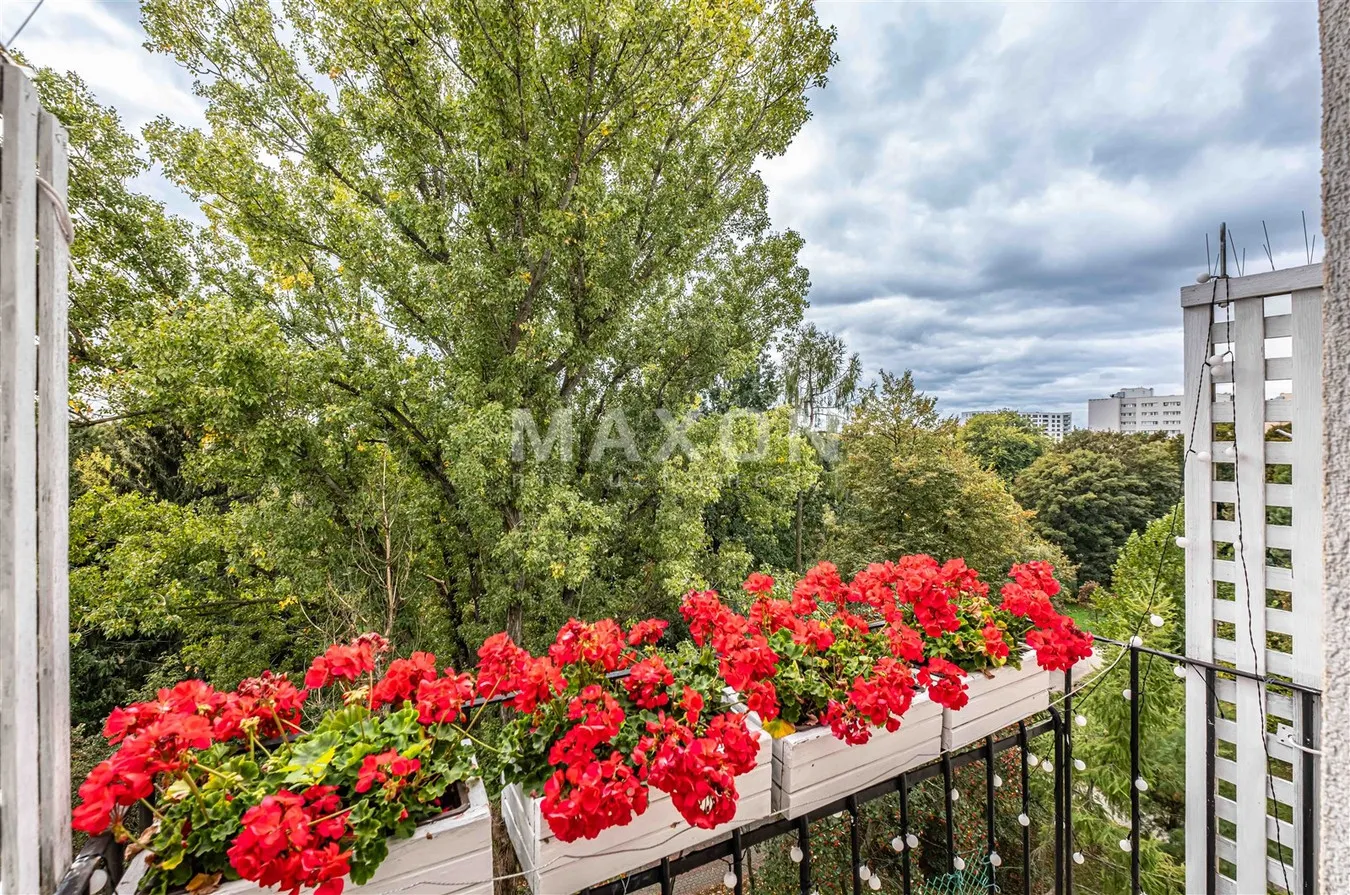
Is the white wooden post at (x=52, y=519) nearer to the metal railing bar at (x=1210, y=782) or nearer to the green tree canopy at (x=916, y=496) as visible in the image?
the metal railing bar at (x=1210, y=782)

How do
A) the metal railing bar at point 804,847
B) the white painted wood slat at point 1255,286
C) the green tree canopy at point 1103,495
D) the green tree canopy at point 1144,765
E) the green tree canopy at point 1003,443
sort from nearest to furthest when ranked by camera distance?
the metal railing bar at point 804,847 → the white painted wood slat at point 1255,286 → the green tree canopy at point 1144,765 → the green tree canopy at point 1103,495 → the green tree canopy at point 1003,443

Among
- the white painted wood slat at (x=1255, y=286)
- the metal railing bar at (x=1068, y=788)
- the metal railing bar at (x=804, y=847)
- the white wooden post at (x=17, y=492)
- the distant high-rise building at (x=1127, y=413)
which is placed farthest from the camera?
the distant high-rise building at (x=1127, y=413)

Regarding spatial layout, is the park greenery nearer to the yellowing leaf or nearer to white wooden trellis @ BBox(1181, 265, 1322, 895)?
the yellowing leaf

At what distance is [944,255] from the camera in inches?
349

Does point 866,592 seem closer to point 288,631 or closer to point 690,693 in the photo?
point 690,693

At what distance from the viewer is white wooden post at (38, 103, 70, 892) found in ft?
2.03

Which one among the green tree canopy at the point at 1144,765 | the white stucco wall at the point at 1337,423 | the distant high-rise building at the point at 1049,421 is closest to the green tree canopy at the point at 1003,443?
the distant high-rise building at the point at 1049,421

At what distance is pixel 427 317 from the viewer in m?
4.35

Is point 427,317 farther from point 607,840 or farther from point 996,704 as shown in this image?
point 996,704

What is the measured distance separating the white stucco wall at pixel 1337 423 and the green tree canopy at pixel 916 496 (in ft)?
23.5

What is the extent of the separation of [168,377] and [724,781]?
4.46 m

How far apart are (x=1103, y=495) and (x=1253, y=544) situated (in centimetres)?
1490

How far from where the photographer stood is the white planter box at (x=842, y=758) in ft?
3.41

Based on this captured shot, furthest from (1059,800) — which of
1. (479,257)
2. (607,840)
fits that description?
(479,257)
